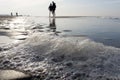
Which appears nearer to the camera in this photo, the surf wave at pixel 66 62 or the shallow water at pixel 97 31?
the surf wave at pixel 66 62

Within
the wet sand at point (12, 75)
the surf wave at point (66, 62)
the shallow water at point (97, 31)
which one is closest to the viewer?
the wet sand at point (12, 75)

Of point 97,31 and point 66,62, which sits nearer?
point 66,62

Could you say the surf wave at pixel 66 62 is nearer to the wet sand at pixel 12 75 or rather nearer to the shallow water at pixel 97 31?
the wet sand at pixel 12 75

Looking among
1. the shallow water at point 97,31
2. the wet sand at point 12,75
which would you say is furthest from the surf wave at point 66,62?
the shallow water at point 97,31

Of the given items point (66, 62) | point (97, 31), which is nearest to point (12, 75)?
point (66, 62)

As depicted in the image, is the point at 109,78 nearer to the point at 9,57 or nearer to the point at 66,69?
the point at 66,69

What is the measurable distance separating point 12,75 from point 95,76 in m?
2.58

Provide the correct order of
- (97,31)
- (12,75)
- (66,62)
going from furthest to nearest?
(97,31) → (66,62) → (12,75)

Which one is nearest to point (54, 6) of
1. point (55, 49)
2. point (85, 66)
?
point (55, 49)

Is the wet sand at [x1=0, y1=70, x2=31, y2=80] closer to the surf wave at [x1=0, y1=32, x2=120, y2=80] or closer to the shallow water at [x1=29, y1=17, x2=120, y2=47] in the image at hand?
the surf wave at [x1=0, y1=32, x2=120, y2=80]

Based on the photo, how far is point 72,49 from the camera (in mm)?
10086

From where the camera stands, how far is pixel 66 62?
8.12 meters

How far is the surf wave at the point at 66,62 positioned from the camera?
6.78m

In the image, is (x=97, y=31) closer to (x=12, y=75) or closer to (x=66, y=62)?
(x=66, y=62)
